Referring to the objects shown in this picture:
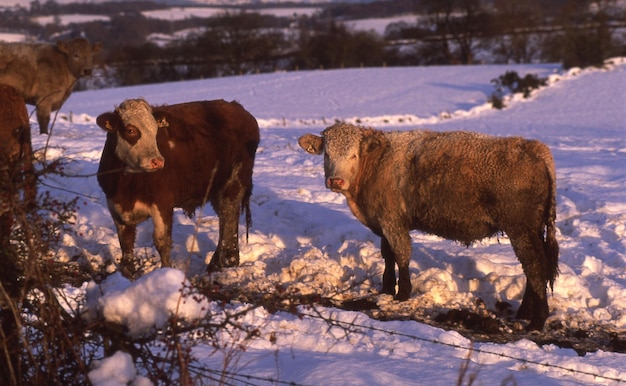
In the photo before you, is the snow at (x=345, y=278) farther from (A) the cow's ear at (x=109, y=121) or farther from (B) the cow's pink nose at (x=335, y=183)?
(B) the cow's pink nose at (x=335, y=183)

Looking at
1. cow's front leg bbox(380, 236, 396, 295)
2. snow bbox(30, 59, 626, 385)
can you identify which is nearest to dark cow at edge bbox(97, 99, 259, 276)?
snow bbox(30, 59, 626, 385)

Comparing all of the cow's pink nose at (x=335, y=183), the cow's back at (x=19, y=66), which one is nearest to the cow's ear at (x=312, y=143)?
the cow's pink nose at (x=335, y=183)

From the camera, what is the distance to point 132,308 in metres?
3.62

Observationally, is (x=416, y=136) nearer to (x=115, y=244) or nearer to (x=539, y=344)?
(x=539, y=344)

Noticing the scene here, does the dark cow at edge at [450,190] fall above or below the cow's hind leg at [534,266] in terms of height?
above

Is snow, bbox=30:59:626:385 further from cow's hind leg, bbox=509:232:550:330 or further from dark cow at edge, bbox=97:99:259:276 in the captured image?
dark cow at edge, bbox=97:99:259:276

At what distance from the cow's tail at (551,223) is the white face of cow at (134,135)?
3.35 metres

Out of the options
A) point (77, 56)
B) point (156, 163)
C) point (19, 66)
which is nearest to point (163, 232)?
point (156, 163)

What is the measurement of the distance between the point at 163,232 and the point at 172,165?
0.64 metres

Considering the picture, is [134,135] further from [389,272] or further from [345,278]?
[389,272]

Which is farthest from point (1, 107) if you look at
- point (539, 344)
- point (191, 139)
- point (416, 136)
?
point (539, 344)

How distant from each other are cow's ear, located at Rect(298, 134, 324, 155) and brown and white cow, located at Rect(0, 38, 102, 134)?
8.58 metres

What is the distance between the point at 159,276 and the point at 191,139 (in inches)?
182

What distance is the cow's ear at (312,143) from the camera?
27.0 ft
